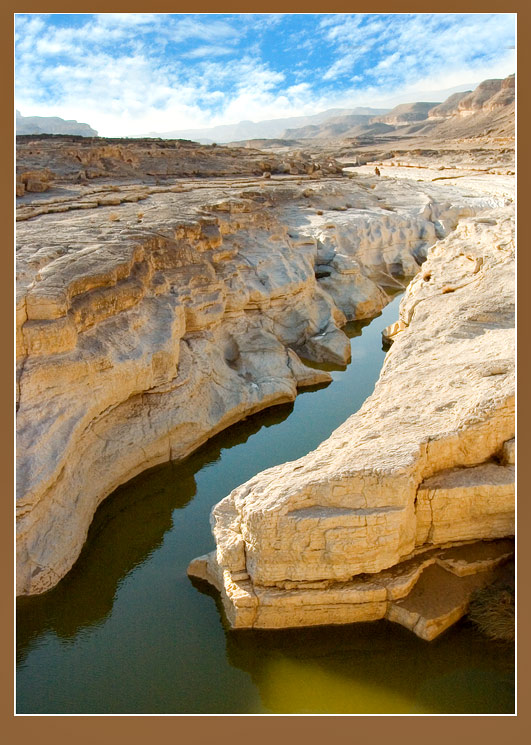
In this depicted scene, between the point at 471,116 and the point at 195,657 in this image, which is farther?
the point at 471,116

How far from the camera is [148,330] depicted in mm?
9953

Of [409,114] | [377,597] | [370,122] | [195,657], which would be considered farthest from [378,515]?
[370,122]

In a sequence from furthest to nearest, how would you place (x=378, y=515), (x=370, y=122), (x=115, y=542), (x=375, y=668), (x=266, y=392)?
(x=370, y=122) → (x=266, y=392) → (x=115, y=542) → (x=375, y=668) → (x=378, y=515)

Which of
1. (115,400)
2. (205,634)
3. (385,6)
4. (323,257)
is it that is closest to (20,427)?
(115,400)

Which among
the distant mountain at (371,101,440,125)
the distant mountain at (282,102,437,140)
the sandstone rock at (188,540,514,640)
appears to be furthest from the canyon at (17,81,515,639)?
the distant mountain at (371,101,440,125)

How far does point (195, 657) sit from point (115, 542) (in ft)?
7.46

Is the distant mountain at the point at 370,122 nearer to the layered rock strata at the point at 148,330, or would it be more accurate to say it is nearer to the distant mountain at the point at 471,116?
the distant mountain at the point at 471,116

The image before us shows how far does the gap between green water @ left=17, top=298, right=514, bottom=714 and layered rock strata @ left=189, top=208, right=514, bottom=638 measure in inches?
9.2

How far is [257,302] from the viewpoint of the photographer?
44.3ft

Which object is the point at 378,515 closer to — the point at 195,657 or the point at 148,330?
the point at 195,657

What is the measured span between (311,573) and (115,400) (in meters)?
4.01

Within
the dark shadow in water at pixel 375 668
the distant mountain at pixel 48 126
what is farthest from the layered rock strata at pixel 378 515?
the distant mountain at pixel 48 126

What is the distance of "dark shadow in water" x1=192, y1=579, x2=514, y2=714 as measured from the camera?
19.1ft

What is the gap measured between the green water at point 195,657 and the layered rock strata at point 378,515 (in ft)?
0.77
